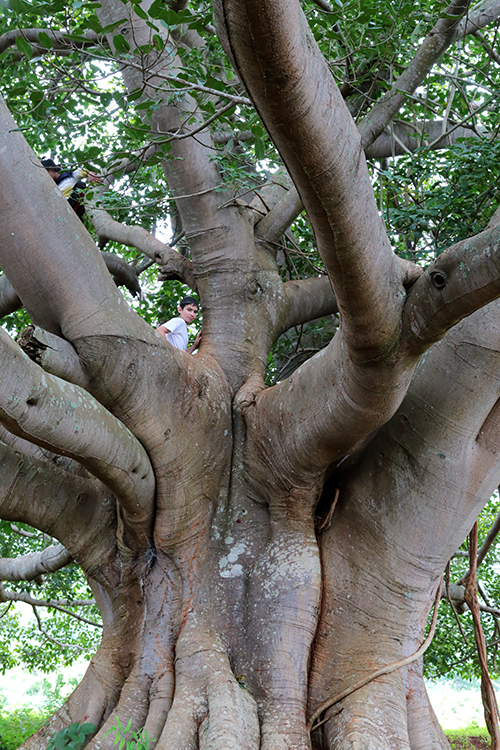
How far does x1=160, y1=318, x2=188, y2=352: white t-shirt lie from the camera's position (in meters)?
4.43

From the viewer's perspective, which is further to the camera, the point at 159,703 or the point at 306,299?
the point at 306,299

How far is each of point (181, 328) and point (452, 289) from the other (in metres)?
2.69

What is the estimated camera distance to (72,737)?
2.98 metres

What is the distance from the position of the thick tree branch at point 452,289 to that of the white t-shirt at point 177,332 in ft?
8.01

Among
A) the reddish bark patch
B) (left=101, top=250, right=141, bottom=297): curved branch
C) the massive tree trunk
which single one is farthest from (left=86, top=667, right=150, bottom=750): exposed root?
the reddish bark patch

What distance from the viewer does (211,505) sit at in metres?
3.22

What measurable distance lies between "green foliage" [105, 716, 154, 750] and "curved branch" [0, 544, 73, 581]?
1704 mm

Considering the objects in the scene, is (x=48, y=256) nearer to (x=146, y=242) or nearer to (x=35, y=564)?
(x=146, y=242)

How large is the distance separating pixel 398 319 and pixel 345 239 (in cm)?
43

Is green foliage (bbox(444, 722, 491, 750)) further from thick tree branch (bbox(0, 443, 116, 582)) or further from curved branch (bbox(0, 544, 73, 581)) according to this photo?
thick tree branch (bbox(0, 443, 116, 582))

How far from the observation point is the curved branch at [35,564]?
4.46 m

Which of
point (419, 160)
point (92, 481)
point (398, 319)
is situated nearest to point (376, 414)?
point (398, 319)

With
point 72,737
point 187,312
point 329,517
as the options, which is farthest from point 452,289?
point 187,312

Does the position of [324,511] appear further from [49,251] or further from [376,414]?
[49,251]
